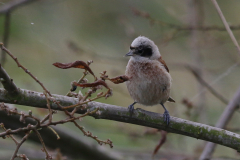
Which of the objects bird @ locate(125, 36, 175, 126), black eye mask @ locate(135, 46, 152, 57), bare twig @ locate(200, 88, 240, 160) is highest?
A: black eye mask @ locate(135, 46, 152, 57)

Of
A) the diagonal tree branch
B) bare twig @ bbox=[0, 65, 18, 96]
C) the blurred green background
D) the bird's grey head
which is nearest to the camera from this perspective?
bare twig @ bbox=[0, 65, 18, 96]

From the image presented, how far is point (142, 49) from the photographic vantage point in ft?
13.6

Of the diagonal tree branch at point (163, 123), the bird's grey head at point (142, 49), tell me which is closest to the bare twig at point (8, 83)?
the diagonal tree branch at point (163, 123)

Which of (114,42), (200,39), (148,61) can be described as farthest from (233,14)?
(148,61)

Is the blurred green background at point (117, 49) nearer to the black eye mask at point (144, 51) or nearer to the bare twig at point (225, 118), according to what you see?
the bare twig at point (225, 118)

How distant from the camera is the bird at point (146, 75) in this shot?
3.98m

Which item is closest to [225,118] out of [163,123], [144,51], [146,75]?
[146,75]

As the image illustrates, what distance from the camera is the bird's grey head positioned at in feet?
13.5

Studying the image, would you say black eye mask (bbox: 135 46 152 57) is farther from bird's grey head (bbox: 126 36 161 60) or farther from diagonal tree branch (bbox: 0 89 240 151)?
diagonal tree branch (bbox: 0 89 240 151)

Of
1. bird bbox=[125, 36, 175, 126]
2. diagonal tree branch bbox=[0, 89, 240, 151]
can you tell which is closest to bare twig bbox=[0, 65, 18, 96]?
diagonal tree branch bbox=[0, 89, 240, 151]

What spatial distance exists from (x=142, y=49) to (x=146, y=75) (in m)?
0.39

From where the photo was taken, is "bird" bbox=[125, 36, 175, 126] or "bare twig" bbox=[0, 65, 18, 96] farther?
"bird" bbox=[125, 36, 175, 126]

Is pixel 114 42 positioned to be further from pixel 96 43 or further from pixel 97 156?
pixel 97 156

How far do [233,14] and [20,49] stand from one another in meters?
5.36
